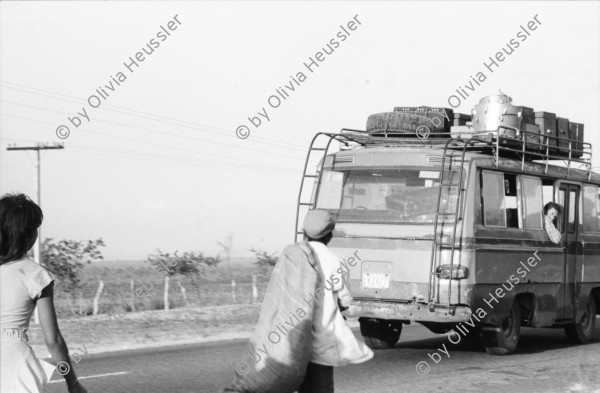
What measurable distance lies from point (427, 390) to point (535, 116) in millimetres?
5607

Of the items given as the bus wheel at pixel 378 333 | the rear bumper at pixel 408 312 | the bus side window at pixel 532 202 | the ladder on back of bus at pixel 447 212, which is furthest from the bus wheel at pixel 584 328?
the ladder on back of bus at pixel 447 212

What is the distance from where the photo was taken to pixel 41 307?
172 inches

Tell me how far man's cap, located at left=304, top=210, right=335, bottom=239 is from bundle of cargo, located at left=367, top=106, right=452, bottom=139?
7035 millimetres

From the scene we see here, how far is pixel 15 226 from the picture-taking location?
442cm

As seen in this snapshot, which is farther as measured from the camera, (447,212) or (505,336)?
(505,336)

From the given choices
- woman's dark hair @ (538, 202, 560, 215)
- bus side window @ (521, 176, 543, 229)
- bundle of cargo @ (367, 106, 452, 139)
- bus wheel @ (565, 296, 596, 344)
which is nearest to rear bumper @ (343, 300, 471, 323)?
bus side window @ (521, 176, 543, 229)

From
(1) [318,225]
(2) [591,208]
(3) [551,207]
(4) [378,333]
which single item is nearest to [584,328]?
(2) [591,208]

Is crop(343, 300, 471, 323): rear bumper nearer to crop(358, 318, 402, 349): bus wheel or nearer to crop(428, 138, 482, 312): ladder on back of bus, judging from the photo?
crop(428, 138, 482, 312): ladder on back of bus

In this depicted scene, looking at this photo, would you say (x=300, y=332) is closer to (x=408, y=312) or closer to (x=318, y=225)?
(x=318, y=225)

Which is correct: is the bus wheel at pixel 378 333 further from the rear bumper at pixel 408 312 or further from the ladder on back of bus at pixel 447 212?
the ladder on back of bus at pixel 447 212

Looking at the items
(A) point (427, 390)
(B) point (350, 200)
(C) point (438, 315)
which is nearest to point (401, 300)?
(C) point (438, 315)

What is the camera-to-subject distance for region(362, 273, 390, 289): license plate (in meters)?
12.0

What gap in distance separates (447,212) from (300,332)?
6.58m

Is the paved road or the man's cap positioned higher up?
the man's cap
